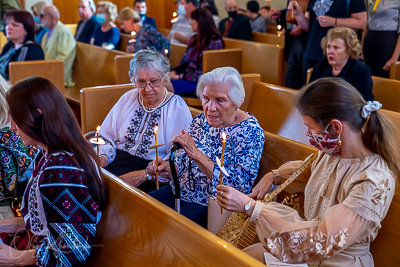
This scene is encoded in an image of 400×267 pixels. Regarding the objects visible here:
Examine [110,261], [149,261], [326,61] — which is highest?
[326,61]

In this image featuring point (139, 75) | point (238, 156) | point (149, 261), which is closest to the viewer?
point (149, 261)

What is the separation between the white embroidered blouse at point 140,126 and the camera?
2826 millimetres

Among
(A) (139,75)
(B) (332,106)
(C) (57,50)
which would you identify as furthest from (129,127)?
(C) (57,50)

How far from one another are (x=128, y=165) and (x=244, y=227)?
1.16m

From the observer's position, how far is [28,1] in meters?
9.20

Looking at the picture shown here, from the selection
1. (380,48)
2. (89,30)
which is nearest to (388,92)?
(380,48)

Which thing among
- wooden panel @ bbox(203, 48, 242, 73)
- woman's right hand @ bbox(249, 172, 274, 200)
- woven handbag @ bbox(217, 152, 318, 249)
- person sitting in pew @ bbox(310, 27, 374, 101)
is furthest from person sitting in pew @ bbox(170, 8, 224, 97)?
woven handbag @ bbox(217, 152, 318, 249)

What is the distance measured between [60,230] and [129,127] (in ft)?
4.66

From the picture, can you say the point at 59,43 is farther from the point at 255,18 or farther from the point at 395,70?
the point at 395,70

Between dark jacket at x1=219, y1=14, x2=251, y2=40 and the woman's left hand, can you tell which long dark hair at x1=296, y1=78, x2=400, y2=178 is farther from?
dark jacket at x1=219, y1=14, x2=251, y2=40

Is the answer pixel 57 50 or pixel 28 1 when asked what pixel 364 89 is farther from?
pixel 28 1

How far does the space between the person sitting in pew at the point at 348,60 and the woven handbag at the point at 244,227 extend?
5.27ft

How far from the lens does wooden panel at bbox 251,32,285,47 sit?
21.9 feet

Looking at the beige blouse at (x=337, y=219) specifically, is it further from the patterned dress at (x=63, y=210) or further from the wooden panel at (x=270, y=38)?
the wooden panel at (x=270, y=38)
